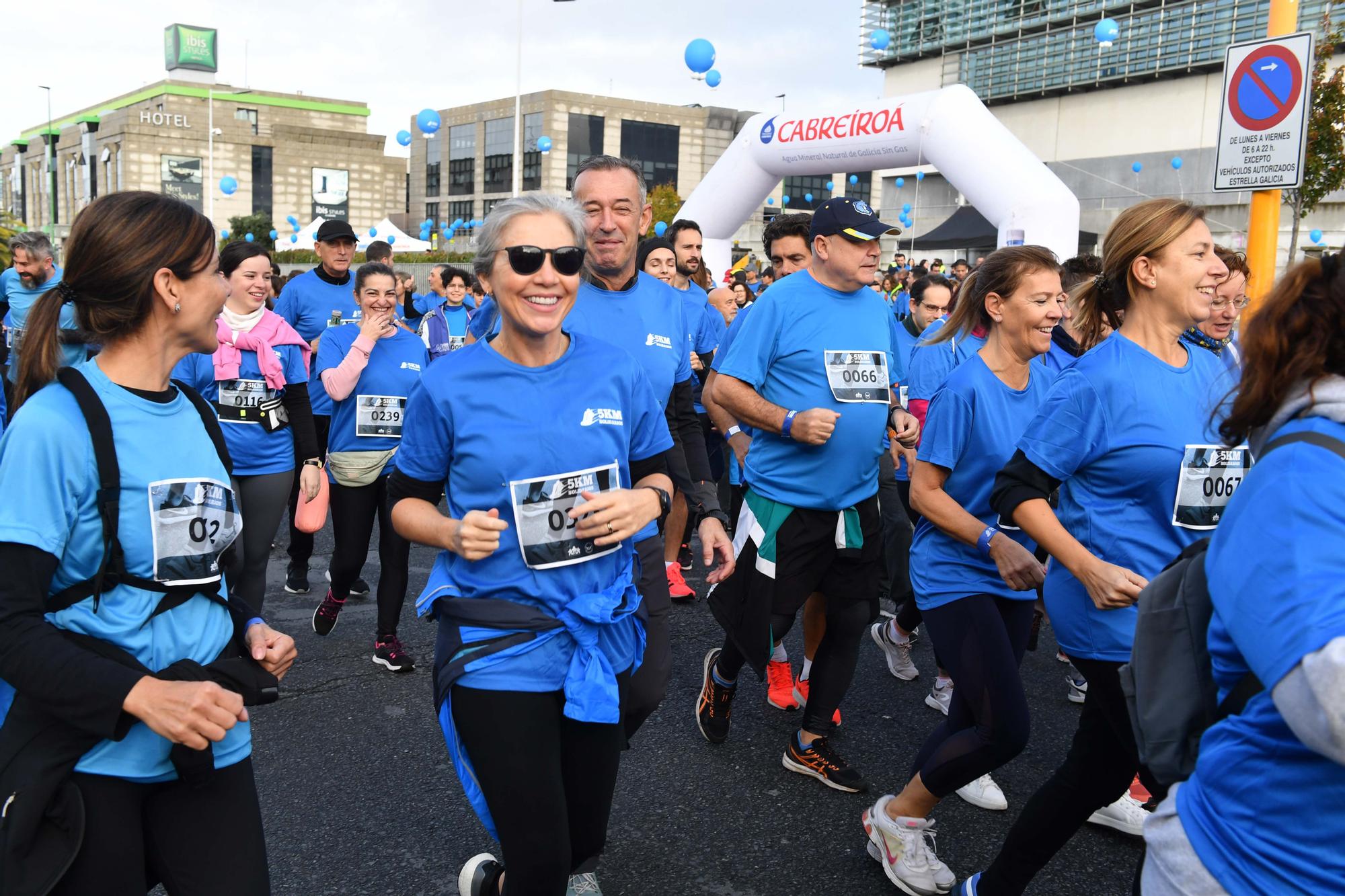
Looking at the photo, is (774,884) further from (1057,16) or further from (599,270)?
(1057,16)

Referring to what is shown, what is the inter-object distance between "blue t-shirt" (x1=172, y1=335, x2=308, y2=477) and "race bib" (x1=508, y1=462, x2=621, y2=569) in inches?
117

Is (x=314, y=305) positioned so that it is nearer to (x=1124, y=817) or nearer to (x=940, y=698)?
(x=940, y=698)

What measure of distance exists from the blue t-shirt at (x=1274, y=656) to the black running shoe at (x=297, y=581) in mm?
5789

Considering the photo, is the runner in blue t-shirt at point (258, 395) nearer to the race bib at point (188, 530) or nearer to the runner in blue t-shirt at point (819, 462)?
the runner in blue t-shirt at point (819, 462)

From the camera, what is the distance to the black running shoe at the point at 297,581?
257 inches

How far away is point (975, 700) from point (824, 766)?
3.44ft

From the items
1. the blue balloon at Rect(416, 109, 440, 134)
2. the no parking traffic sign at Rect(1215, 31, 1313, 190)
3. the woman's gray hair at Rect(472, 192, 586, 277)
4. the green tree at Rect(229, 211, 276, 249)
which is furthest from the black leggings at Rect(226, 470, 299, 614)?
the green tree at Rect(229, 211, 276, 249)

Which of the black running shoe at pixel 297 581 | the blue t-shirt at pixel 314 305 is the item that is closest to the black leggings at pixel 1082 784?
the black running shoe at pixel 297 581

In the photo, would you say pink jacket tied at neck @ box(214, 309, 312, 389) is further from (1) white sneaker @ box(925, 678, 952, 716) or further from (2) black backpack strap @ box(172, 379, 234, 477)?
(1) white sneaker @ box(925, 678, 952, 716)

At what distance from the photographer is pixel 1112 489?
2.76 metres

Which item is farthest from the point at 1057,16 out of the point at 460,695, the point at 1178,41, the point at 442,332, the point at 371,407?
the point at 460,695

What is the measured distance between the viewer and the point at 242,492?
4926 mm

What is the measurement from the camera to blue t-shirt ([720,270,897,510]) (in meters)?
3.98

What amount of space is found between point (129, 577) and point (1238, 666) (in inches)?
74.3
